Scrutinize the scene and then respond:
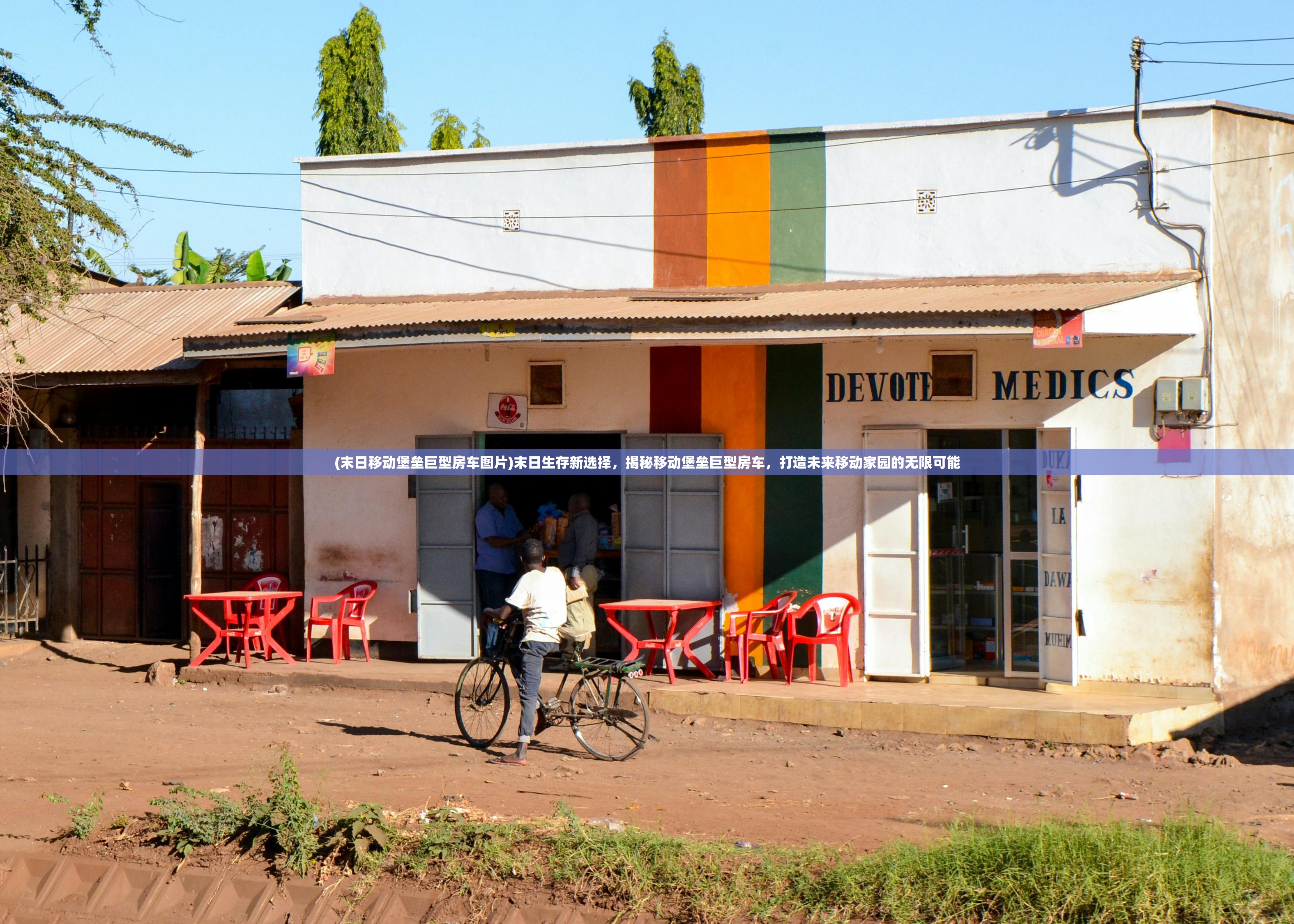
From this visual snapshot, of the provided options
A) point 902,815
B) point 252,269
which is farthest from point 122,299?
point 902,815

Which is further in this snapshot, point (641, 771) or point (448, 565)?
point (448, 565)

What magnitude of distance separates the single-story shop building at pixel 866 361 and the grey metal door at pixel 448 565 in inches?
1.0

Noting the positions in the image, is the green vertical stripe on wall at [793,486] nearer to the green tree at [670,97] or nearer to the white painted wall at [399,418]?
the white painted wall at [399,418]

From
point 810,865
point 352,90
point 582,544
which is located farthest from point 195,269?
point 810,865

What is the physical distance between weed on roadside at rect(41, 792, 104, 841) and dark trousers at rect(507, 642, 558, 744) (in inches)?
106

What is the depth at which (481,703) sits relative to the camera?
927cm

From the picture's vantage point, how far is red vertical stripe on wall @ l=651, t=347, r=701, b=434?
1137 cm

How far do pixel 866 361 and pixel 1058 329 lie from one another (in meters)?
2.18

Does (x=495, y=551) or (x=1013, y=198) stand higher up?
(x=1013, y=198)

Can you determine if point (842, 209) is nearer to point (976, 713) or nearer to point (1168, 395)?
point (1168, 395)

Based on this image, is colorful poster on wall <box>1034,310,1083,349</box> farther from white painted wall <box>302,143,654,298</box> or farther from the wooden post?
the wooden post

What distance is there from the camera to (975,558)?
1107 cm

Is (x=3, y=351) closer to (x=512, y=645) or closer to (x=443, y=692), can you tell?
(x=443, y=692)

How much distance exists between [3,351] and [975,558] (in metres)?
8.80
